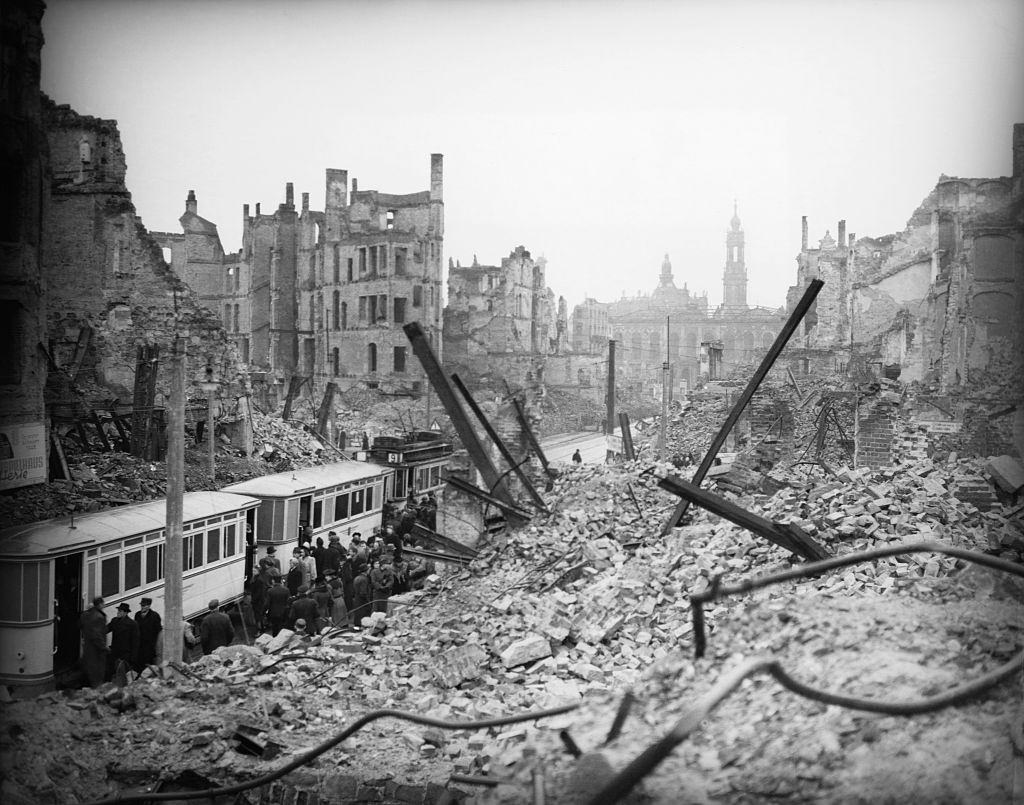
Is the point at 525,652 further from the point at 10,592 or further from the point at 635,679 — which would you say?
the point at 10,592

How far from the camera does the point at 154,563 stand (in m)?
5.84

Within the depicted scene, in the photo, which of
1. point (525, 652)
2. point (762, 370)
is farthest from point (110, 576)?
point (762, 370)

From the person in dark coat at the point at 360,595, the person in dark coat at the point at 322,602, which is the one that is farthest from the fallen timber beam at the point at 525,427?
the person in dark coat at the point at 322,602

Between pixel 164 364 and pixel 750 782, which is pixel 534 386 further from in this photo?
pixel 750 782

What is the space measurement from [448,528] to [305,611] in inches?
86.2

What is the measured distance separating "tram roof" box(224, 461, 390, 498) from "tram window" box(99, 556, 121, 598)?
4.31ft

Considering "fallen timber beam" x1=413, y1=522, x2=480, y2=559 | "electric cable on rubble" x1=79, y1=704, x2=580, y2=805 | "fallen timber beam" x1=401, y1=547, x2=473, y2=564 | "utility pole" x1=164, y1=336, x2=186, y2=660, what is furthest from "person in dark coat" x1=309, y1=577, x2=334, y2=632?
"electric cable on rubble" x1=79, y1=704, x2=580, y2=805

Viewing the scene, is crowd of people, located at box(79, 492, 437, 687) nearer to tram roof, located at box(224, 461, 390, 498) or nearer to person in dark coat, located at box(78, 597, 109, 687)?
person in dark coat, located at box(78, 597, 109, 687)

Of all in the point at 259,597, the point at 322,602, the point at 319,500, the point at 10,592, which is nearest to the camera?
the point at 10,592

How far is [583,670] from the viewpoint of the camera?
5047mm

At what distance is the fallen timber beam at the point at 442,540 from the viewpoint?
8422 mm

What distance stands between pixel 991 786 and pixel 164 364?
6.15 metres

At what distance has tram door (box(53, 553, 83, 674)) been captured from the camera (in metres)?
5.20

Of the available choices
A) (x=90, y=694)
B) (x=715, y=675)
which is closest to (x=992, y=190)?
(x=715, y=675)
